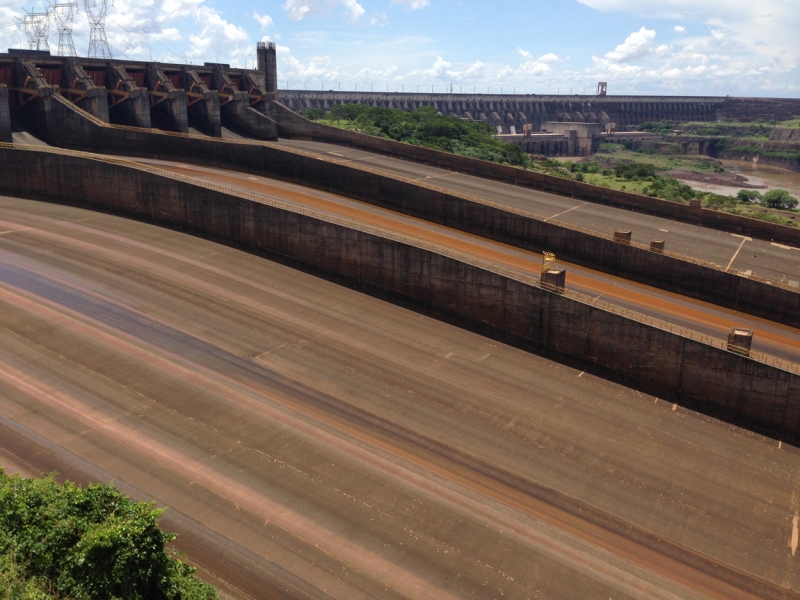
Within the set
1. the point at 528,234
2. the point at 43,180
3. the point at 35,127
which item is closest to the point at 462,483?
the point at 528,234

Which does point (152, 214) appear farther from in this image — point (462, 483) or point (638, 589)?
point (638, 589)

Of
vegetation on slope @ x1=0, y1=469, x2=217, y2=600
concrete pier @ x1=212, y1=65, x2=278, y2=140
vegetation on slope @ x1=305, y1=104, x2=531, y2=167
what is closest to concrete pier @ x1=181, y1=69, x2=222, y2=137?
concrete pier @ x1=212, y1=65, x2=278, y2=140

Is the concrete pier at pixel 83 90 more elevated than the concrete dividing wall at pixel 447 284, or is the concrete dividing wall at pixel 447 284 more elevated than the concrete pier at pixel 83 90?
the concrete pier at pixel 83 90

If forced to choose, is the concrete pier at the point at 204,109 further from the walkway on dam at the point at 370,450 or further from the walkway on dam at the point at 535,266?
the walkway on dam at the point at 370,450

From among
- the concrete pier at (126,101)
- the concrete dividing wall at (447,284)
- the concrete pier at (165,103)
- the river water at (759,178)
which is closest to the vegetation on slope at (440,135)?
the concrete pier at (165,103)

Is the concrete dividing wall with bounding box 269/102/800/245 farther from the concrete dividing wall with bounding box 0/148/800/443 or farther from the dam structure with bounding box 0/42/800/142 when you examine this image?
the concrete dividing wall with bounding box 0/148/800/443
